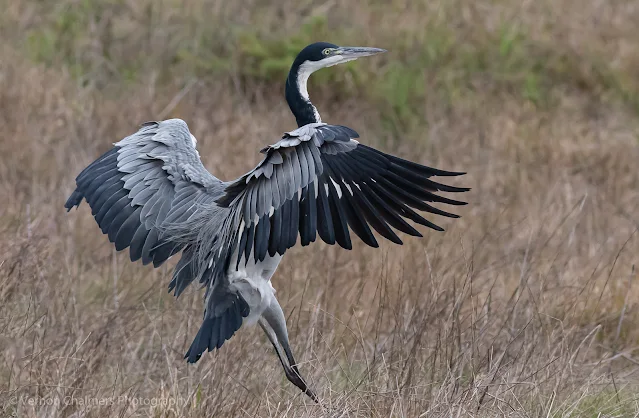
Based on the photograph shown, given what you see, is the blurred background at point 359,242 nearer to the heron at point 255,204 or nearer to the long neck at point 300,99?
the heron at point 255,204

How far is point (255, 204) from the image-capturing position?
4.34 metres

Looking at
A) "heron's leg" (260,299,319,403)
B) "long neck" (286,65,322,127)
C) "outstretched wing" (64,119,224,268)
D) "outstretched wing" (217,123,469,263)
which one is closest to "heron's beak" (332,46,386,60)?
"long neck" (286,65,322,127)

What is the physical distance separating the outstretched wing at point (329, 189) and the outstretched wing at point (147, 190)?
0.73 metres

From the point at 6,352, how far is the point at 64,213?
88.8 inches

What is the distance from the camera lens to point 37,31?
9859 millimetres

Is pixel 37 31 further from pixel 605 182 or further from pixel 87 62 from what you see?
pixel 605 182

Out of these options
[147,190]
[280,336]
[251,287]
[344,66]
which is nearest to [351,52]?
[147,190]

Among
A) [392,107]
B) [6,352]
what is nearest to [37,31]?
[392,107]

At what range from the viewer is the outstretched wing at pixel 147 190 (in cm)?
498

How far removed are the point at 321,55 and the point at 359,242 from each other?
1.57 metres

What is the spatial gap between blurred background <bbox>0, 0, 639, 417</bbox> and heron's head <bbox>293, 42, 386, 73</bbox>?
110cm

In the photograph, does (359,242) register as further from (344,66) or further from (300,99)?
(344,66)

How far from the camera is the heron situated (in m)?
4.25

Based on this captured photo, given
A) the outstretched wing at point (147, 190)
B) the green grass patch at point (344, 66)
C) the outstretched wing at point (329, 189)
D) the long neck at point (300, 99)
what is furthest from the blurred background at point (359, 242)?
the long neck at point (300, 99)
